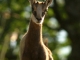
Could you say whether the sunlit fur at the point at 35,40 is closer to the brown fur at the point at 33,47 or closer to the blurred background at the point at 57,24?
the brown fur at the point at 33,47

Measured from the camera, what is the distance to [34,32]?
2.92 meters

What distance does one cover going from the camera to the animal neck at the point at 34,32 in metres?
2.85

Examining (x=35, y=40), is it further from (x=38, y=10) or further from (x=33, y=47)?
(x=38, y=10)

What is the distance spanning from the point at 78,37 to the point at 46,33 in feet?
5.74

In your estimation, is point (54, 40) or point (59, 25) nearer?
point (54, 40)

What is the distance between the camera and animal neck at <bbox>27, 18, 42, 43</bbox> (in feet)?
9.35

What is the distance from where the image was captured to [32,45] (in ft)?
9.20

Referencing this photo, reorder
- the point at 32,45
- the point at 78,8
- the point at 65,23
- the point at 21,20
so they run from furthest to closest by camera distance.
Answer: the point at 65,23, the point at 78,8, the point at 21,20, the point at 32,45

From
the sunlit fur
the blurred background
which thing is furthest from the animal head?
the blurred background

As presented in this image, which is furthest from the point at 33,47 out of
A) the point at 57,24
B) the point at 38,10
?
the point at 57,24

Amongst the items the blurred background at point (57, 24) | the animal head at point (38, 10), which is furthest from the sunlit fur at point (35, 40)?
the blurred background at point (57, 24)

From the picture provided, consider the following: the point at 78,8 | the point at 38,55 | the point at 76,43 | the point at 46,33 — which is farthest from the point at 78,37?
the point at 38,55

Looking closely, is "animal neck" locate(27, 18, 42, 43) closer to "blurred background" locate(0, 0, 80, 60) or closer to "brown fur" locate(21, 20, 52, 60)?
"brown fur" locate(21, 20, 52, 60)

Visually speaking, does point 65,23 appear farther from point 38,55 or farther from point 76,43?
point 38,55
